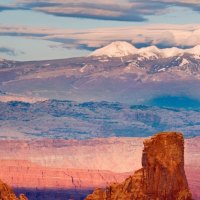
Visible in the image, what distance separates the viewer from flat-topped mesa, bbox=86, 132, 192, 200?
135 ft

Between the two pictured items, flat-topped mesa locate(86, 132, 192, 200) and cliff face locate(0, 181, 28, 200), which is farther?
cliff face locate(0, 181, 28, 200)

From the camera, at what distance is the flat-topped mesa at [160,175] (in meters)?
41.1

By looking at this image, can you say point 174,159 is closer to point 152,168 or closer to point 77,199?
point 152,168

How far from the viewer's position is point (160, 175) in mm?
41594

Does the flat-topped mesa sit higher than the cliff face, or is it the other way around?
the flat-topped mesa

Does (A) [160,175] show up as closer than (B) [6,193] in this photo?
Yes

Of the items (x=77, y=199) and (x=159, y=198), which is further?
(x=77, y=199)

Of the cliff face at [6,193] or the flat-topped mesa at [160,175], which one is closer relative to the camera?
the flat-topped mesa at [160,175]

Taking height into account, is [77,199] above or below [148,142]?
below

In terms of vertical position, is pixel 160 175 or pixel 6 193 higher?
pixel 160 175

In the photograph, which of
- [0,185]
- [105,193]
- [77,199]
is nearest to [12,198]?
[0,185]

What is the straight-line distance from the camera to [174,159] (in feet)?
136

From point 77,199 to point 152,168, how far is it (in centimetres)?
15638

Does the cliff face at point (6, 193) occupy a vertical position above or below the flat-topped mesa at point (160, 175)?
below
